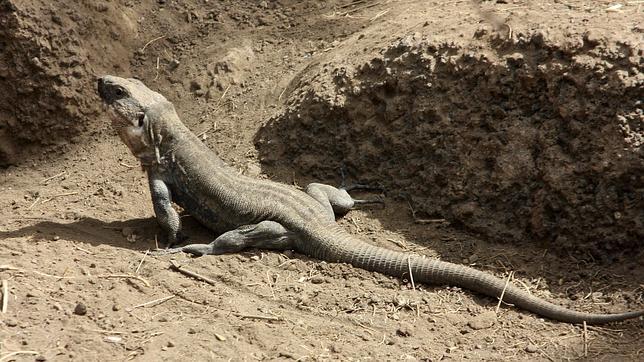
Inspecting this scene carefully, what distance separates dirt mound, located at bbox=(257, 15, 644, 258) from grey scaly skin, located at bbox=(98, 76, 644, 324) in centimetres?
77

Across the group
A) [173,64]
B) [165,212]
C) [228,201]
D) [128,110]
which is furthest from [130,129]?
[173,64]

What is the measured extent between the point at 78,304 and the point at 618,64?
5012 millimetres

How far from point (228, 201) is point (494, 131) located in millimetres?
2732

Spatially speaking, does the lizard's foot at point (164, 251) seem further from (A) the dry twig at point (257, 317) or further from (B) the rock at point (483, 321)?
(B) the rock at point (483, 321)

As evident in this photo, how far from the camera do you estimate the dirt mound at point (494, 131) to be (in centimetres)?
615

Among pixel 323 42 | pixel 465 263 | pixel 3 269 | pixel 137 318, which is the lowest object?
pixel 465 263

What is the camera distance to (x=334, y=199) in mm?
7230

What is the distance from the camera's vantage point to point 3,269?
571cm

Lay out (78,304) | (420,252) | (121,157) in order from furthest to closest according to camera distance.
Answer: (121,157) < (420,252) < (78,304)

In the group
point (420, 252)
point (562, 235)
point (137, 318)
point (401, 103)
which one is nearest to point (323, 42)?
point (401, 103)

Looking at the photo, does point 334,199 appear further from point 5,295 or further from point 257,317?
point 5,295

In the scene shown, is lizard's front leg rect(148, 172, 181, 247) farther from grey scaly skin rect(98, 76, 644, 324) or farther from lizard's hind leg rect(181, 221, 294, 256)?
lizard's hind leg rect(181, 221, 294, 256)

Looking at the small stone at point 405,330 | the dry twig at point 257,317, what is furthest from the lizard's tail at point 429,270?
the dry twig at point 257,317

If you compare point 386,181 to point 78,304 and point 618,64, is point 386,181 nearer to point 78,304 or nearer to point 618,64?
point 618,64
